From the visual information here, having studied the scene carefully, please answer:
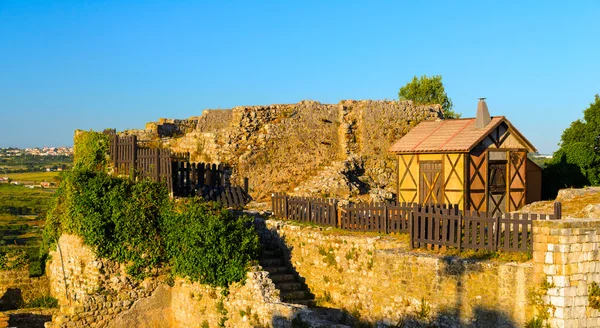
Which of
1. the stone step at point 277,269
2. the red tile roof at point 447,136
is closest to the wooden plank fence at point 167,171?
the stone step at point 277,269

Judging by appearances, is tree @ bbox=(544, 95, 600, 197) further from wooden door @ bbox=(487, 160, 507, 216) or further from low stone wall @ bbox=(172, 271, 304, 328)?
low stone wall @ bbox=(172, 271, 304, 328)

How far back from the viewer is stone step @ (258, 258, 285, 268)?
1835cm

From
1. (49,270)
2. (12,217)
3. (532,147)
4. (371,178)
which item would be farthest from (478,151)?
(12,217)

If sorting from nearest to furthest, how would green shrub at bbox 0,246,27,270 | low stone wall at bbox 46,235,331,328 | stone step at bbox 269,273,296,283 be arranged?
low stone wall at bbox 46,235,331,328 → stone step at bbox 269,273,296,283 → green shrub at bbox 0,246,27,270

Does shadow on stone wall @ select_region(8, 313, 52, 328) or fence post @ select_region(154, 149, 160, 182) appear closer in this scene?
shadow on stone wall @ select_region(8, 313, 52, 328)

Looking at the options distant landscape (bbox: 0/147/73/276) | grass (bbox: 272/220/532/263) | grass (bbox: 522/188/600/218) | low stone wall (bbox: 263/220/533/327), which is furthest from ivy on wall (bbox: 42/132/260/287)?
grass (bbox: 522/188/600/218)

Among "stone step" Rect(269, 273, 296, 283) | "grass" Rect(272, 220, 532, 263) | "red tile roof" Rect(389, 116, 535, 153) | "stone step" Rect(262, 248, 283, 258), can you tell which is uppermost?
"red tile roof" Rect(389, 116, 535, 153)

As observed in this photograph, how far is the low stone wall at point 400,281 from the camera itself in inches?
522

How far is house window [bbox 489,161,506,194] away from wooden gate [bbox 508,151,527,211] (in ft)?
0.74

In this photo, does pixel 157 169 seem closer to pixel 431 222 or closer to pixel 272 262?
pixel 272 262

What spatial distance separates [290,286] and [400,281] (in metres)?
3.61

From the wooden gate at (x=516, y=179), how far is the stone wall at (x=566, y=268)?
38.0 ft

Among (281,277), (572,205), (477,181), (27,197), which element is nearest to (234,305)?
(281,277)

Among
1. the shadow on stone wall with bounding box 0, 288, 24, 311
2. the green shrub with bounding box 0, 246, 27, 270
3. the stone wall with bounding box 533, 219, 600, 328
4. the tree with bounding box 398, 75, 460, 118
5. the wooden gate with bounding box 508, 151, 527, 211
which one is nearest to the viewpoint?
the stone wall with bounding box 533, 219, 600, 328
